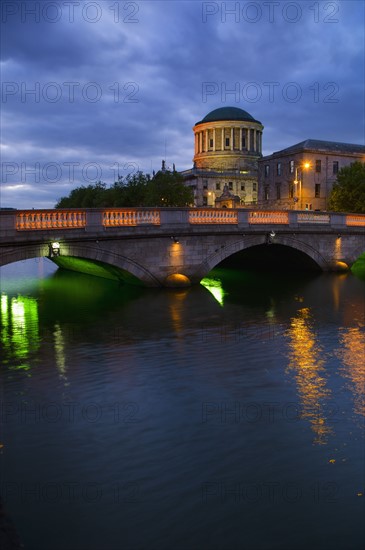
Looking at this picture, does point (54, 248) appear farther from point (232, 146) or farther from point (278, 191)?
point (232, 146)

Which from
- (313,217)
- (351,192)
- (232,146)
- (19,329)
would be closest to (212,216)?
(313,217)

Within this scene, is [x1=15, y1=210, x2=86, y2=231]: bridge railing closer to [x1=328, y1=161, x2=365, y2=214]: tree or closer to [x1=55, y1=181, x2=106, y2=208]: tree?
[x1=328, y1=161, x2=365, y2=214]: tree

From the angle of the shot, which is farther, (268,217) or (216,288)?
(268,217)

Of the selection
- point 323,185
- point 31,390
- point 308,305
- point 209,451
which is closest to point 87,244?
point 308,305

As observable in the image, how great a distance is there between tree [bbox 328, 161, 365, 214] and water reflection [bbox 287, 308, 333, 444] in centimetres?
4318

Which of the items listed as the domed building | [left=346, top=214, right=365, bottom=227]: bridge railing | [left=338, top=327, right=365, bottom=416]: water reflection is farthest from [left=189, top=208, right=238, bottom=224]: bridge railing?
the domed building

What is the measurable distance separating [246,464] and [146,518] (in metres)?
2.29

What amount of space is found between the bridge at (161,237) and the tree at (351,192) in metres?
24.0

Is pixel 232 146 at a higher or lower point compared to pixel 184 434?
higher

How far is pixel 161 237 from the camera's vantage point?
28297 mm

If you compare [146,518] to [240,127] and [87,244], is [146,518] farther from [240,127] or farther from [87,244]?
[240,127]

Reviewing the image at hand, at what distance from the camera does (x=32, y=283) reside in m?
36.1

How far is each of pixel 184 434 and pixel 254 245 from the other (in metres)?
23.6

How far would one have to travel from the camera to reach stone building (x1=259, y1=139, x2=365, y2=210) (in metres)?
77.8
